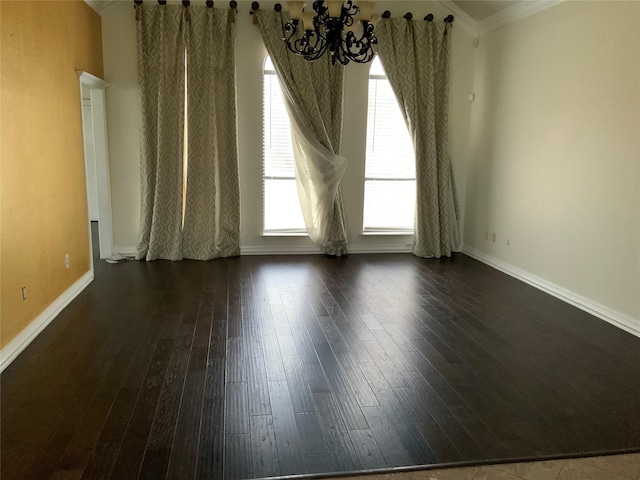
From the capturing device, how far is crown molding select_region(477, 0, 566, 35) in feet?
16.2

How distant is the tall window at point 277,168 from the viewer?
596cm

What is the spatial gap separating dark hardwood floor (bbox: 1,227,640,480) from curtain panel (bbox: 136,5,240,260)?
1183mm

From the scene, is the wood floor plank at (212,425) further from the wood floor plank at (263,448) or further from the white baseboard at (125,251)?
the white baseboard at (125,251)

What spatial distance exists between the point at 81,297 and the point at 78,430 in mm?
2245

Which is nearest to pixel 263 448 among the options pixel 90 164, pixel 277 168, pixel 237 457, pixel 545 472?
pixel 237 457

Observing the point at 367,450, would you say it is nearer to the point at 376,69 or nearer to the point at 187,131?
the point at 187,131

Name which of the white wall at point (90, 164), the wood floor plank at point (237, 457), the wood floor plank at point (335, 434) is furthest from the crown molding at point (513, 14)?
the white wall at point (90, 164)

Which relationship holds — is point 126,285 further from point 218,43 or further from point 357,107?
point 357,107

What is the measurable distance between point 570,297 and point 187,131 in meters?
4.42

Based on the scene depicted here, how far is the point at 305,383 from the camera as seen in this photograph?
2965 mm

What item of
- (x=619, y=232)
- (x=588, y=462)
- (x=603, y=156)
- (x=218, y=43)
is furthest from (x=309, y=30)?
(x=588, y=462)

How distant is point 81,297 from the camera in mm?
4418

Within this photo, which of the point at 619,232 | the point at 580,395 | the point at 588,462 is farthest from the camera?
the point at 619,232

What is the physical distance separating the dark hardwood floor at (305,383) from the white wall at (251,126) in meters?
1.51
